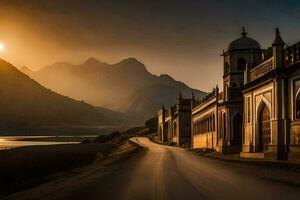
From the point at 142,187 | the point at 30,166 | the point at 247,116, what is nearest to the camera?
the point at 142,187

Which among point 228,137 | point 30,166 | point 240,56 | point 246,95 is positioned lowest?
point 30,166

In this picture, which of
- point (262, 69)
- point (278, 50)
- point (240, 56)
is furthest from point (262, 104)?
point (240, 56)

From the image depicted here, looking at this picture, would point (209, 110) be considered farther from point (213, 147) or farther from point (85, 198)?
point (85, 198)

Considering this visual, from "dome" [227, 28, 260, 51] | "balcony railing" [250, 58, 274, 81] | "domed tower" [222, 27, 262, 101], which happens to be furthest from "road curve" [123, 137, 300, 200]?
"dome" [227, 28, 260, 51]

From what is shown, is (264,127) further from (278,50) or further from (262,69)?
(278,50)

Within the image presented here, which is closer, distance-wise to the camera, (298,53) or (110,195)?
(110,195)

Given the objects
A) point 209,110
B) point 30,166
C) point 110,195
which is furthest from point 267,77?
point 30,166

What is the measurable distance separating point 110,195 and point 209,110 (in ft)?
142

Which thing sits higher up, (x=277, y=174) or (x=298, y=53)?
(x=298, y=53)

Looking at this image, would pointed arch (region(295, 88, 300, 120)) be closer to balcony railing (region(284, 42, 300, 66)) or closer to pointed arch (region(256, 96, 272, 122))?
balcony railing (region(284, 42, 300, 66))

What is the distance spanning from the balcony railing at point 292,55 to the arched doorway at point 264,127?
18.1 feet

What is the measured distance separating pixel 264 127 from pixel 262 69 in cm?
451

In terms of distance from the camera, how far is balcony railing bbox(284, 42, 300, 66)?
29406mm

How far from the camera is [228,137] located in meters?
49.3
